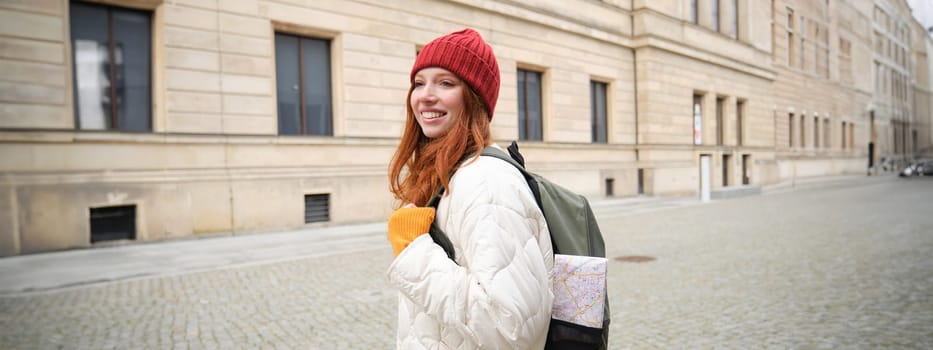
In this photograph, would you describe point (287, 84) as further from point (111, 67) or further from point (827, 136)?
point (827, 136)

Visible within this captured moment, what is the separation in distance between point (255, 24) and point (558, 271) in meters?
12.6

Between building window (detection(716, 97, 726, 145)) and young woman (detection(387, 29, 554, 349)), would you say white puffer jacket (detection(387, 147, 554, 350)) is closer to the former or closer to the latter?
young woman (detection(387, 29, 554, 349))

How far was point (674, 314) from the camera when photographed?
19.5 ft

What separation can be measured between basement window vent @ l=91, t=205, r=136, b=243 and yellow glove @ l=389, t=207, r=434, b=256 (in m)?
11.2

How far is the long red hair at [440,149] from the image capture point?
196cm

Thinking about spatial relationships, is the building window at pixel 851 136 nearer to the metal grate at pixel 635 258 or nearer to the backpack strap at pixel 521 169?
the metal grate at pixel 635 258

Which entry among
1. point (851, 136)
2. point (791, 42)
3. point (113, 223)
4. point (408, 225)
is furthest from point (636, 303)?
point (851, 136)

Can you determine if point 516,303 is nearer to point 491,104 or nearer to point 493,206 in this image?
point 493,206

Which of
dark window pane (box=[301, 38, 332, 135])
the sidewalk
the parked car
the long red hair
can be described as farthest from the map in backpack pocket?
the parked car

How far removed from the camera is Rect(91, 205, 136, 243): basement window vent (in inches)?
434

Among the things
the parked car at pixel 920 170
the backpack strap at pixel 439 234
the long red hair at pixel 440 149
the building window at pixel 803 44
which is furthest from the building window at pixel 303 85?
the parked car at pixel 920 170

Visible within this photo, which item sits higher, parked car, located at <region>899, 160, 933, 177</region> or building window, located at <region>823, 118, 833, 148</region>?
building window, located at <region>823, 118, 833, 148</region>

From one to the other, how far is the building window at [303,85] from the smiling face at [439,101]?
40.8 feet

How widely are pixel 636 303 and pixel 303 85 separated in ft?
33.5
